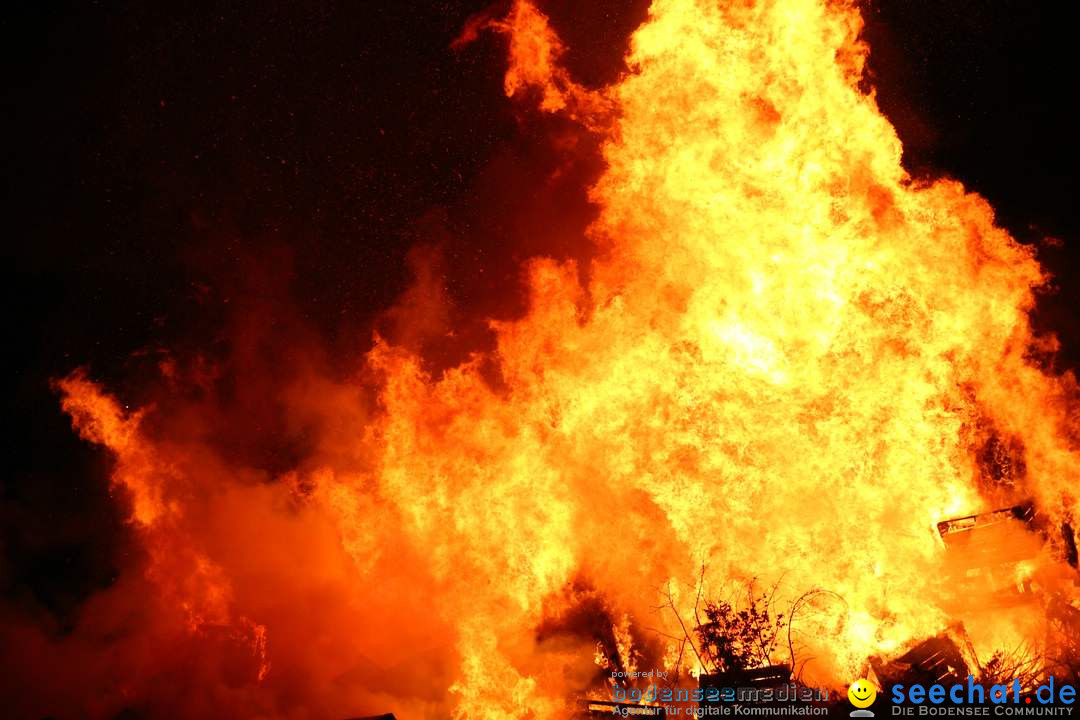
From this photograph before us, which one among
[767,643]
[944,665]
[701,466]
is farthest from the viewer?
[701,466]

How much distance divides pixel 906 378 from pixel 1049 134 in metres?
5.06

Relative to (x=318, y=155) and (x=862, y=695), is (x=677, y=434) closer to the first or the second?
(x=862, y=695)

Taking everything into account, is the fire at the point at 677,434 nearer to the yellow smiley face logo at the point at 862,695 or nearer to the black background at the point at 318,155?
the black background at the point at 318,155

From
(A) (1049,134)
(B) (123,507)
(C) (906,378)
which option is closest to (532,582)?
(C) (906,378)

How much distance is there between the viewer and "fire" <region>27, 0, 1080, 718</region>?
9.37 meters

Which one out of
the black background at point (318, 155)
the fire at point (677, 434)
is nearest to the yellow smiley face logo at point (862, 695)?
the fire at point (677, 434)

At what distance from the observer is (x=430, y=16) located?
1049 cm

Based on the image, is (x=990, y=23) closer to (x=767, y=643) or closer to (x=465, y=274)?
(x=465, y=274)

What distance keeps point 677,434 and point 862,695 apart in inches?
164

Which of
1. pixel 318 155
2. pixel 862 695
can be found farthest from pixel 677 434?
pixel 318 155

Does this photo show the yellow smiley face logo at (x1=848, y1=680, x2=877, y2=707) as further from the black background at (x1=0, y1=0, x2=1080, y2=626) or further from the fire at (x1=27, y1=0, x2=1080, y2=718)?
the black background at (x1=0, y1=0, x2=1080, y2=626)

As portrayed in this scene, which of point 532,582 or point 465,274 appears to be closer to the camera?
point 532,582

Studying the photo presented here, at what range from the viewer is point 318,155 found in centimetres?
1109

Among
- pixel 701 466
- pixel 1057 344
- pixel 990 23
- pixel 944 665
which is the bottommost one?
pixel 944 665
